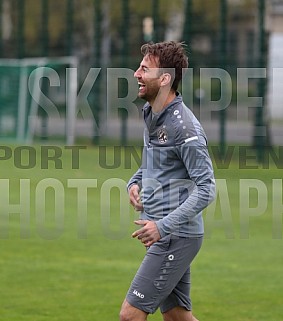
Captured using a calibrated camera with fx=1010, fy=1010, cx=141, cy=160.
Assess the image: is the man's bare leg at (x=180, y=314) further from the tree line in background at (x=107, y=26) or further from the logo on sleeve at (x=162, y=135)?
the tree line in background at (x=107, y=26)

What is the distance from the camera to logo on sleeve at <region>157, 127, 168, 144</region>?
669 centimetres

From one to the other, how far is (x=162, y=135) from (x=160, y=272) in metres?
0.91

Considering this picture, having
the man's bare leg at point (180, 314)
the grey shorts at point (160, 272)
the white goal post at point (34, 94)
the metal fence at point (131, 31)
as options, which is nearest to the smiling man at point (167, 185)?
the grey shorts at point (160, 272)

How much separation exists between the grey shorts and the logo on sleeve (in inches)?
25.0

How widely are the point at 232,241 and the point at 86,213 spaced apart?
295 cm

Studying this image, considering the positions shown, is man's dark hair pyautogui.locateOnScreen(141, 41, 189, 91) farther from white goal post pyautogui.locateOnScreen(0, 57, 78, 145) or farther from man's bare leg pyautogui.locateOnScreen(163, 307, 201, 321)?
white goal post pyautogui.locateOnScreen(0, 57, 78, 145)

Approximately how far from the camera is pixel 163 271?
262 inches

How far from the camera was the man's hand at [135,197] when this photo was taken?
693cm

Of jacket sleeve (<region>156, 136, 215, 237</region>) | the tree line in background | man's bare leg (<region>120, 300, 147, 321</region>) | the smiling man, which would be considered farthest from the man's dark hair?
the tree line in background

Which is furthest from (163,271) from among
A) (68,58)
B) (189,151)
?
(68,58)

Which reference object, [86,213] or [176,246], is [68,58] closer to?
[86,213]

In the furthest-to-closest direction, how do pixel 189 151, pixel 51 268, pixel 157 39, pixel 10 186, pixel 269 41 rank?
pixel 157 39
pixel 269 41
pixel 10 186
pixel 51 268
pixel 189 151

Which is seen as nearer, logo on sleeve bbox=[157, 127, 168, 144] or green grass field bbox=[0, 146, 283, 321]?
logo on sleeve bbox=[157, 127, 168, 144]

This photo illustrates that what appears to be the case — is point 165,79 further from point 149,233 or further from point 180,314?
point 180,314
